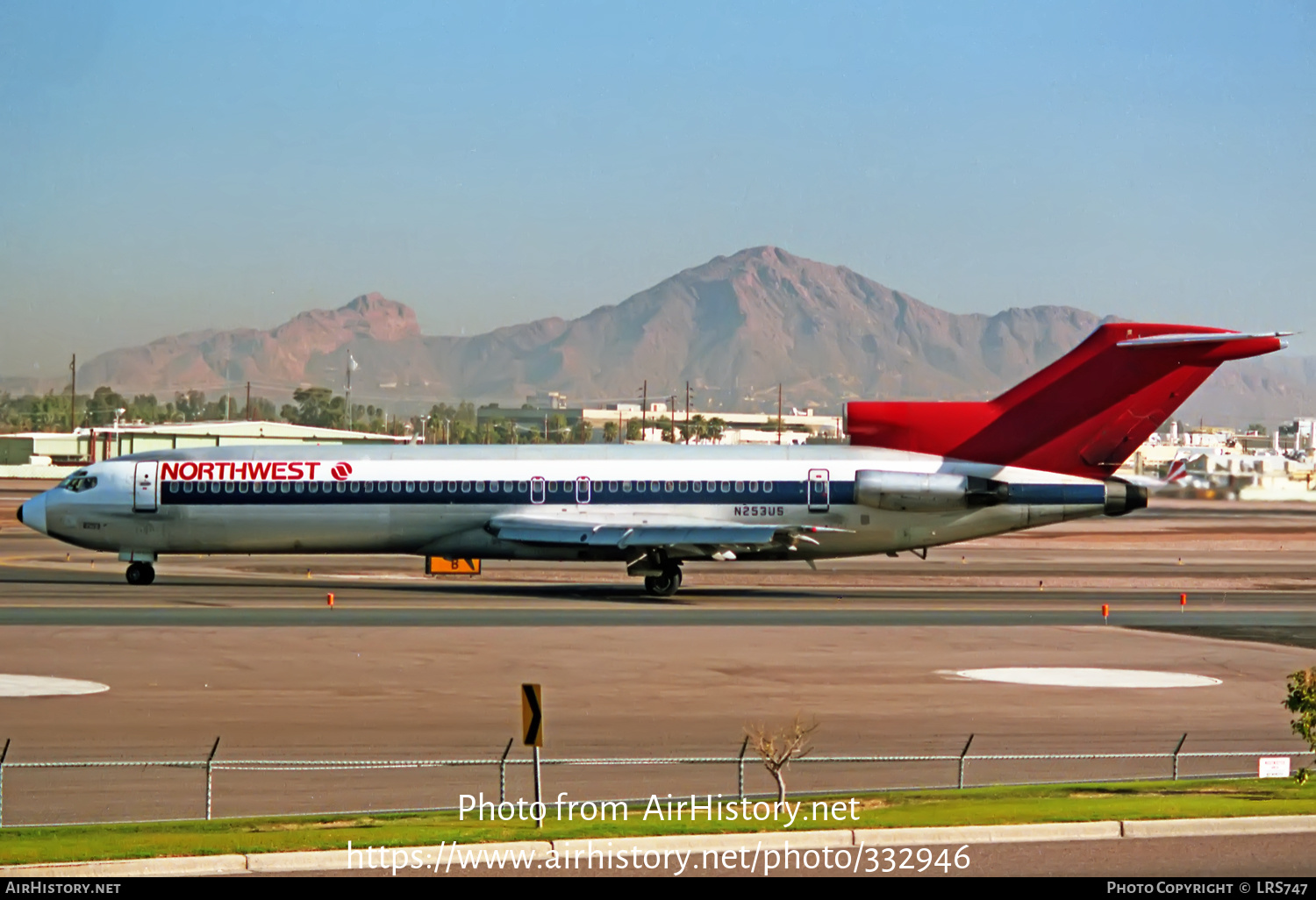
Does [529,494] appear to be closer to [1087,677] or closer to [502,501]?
[502,501]

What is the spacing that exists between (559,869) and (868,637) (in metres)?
20.8

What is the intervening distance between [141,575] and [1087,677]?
92.9ft

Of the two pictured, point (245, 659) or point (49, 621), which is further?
point (49, 621)

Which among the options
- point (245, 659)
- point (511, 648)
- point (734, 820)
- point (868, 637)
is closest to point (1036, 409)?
point (868, 637)

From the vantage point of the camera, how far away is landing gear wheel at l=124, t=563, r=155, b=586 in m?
44.7

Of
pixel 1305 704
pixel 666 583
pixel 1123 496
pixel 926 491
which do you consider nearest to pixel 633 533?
pixel 666 583

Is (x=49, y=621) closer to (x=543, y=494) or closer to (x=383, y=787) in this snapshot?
(x=543, y=494)

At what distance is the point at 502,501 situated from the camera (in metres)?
44.6

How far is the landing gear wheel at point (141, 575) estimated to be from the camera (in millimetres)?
44688

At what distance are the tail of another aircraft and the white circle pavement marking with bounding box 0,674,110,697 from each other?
2574 cm

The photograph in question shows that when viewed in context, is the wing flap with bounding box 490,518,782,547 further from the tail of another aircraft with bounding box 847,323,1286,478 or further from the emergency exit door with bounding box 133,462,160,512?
the emergency exit door with bounding box 133,462,160,512

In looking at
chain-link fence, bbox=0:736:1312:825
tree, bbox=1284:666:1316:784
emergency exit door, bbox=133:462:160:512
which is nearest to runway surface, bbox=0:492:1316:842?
chain-link fence, bbox=0:736:1312:825

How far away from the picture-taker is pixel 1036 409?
44344mm

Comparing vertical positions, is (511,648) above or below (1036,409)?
below
